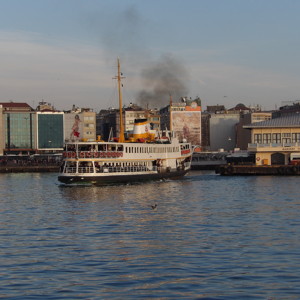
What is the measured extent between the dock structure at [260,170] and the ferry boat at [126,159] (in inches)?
390

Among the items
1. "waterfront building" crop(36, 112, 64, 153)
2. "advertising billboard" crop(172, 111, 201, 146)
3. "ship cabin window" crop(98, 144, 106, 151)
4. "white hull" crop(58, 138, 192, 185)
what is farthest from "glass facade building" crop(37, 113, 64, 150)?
"ship cabin window" crop(98, 144, 106, 151)

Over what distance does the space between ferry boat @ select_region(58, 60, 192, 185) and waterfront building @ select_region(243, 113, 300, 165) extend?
15.0 m

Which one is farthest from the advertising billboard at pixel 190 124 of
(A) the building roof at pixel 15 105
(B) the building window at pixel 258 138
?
(B) the building window at pixel 258 138

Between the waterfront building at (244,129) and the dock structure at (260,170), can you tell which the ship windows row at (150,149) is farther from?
the waterfront building at (244,129)

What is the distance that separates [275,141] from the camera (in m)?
104

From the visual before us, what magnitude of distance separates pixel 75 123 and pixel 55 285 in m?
157

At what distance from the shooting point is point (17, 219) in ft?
135

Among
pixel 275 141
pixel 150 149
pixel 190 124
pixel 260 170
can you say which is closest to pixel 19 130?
pixel 190 124

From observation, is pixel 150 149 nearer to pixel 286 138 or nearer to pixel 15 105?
pixel 286 138

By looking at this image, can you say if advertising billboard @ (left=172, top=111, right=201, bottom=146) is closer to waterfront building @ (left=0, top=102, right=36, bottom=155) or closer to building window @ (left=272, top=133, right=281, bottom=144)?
waterfront building @ (left=0, top=102, right=36, bottom=155)

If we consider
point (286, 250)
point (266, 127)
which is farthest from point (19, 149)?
point (286, 250)

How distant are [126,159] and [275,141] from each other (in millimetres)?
35078

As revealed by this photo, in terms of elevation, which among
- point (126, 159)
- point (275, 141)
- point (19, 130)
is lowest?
point (126, 159)

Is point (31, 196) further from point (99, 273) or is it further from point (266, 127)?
point (266, 127)
